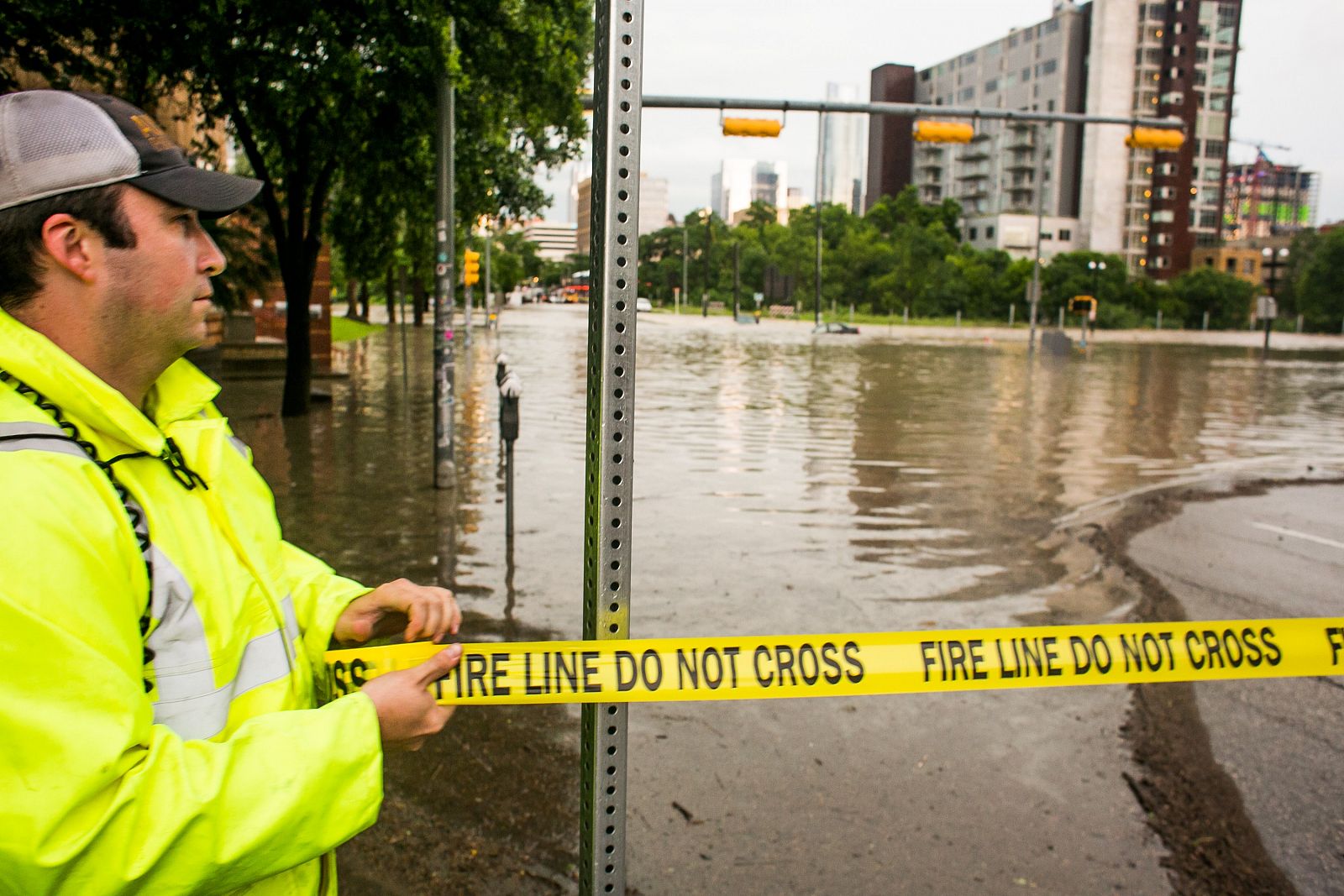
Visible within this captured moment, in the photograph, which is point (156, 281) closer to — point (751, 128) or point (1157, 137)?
point (751, 128)

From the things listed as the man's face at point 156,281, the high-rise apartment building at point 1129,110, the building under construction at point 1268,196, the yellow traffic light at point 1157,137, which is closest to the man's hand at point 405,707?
the man's face at point 156,281

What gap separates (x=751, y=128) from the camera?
53.8 feet

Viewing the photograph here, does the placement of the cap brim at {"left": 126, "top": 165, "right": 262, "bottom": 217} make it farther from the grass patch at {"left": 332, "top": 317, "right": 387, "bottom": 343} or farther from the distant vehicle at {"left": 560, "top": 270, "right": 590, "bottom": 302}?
the distant vehicle at {"left": 560, "top": 270, "right": 590, "bottom": 302}

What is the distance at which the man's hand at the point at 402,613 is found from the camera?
76.9 inches

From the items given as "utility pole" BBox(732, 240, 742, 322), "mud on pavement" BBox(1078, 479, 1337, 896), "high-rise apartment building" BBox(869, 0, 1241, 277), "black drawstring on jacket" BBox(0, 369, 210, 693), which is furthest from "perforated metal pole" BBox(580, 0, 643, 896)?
"high-rise apartment building" BBox(869, 0, 1241, 277)

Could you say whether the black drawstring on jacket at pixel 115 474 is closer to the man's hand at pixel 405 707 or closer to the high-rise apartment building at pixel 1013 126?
the man's hand at pixel 405 707

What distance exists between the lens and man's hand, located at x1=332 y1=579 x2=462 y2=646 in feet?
6.41

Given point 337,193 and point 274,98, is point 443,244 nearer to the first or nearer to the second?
point 274,98

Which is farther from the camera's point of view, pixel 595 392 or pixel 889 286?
pixel 889 286

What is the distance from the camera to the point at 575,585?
761 cm

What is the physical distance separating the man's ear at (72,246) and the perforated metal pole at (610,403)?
70 centimetres

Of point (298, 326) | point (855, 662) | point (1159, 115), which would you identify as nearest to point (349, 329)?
point (298, 326)

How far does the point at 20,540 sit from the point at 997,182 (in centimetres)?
11716

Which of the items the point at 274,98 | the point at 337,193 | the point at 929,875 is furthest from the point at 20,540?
the point at 337,193
